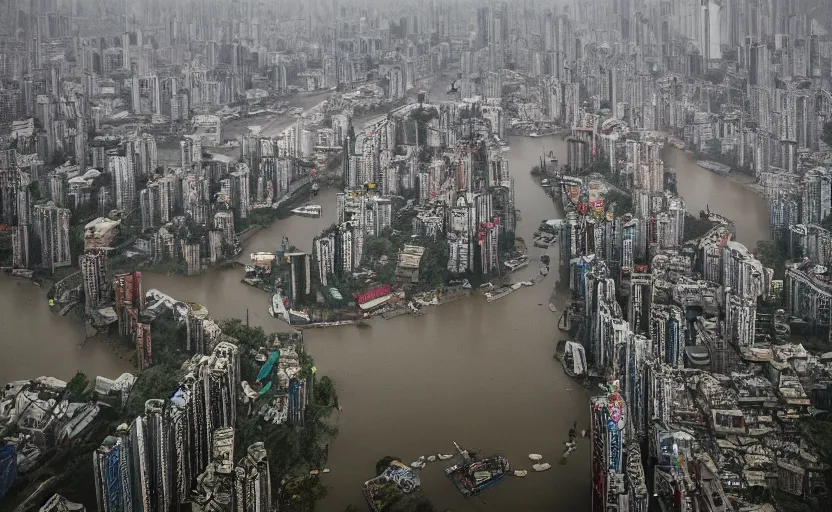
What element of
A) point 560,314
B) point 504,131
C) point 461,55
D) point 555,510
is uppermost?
point 461,55

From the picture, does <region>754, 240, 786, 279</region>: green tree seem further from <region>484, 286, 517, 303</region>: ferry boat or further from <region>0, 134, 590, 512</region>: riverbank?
<region>484, 286, 517, 303</region>: ferry boat

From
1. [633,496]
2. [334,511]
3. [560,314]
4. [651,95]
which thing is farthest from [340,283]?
[651,95]

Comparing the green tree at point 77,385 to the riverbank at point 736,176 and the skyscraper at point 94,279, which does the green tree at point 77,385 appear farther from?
the riverbank at point 736,176

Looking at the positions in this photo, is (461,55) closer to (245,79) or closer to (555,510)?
(245,79)

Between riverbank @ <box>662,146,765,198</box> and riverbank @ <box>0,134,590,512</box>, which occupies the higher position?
riverbank @ <box>662,146,765,198</box>

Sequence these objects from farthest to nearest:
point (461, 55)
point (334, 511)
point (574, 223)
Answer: point (461, 55), point (574, 223), point (334, 511)

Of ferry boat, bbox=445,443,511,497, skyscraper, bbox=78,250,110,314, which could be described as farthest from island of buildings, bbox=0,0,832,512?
ferry boat, bbox=445,443,511,497
